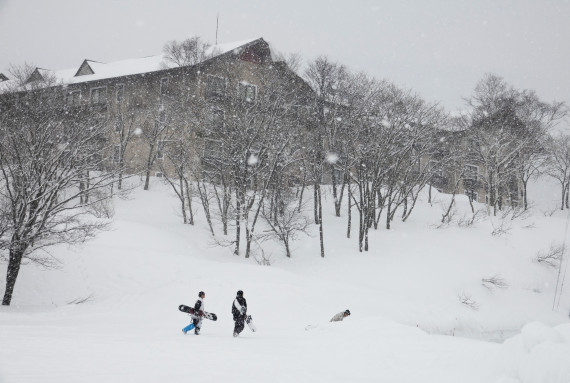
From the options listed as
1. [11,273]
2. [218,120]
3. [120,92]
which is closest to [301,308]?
[11,273]

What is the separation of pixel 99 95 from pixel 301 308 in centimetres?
3778

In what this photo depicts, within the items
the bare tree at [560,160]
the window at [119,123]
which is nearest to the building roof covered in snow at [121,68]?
the window at [119,123]

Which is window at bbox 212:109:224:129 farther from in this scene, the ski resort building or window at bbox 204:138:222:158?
the ski resort building

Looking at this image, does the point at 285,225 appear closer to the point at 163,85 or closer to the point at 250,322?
the point at 250,322

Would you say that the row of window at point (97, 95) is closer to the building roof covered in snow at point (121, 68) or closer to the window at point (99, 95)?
the window at point (99, 95)

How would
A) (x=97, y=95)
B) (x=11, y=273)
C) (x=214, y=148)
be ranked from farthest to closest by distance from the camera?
1. (x=97, y=95)
2. (x=214, y=148)
3. (x=11, y=273)

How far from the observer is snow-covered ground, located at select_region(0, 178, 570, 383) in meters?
7.01

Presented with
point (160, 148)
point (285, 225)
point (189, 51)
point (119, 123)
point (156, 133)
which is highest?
point (189, 51)

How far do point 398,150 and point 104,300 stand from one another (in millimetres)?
22307

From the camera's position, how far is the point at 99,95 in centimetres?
4512

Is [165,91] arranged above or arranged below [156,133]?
above

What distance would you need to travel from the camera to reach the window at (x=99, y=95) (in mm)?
44188

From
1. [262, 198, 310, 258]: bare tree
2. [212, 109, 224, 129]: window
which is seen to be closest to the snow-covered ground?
[262, 198, 310, 258]: bare tree

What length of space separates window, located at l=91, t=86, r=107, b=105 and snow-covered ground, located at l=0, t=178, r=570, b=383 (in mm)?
13021
